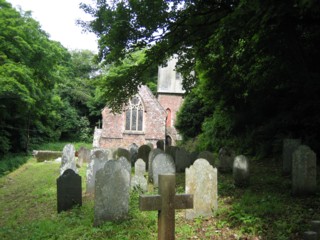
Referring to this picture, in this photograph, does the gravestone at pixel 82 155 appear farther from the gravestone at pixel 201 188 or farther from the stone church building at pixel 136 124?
the stone church building at pixel 136 124

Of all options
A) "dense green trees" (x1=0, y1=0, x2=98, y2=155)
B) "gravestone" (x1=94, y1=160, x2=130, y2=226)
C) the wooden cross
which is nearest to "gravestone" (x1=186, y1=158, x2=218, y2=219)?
"gravestone" (x1=94, y1=160, x2=130, y2=226)

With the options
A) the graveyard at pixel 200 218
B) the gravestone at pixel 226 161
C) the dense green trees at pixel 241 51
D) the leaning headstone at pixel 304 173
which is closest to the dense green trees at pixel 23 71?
the dense green trees at pixel 241 51

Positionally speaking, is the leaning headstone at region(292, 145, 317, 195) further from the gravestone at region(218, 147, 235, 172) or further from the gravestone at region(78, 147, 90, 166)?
the gravestone at region(78, 147, 90, 166)

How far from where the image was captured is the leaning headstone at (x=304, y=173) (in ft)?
21.8

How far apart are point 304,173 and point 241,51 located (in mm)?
5944

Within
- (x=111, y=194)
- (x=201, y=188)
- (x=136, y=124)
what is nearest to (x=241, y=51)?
(x=201, y=188)

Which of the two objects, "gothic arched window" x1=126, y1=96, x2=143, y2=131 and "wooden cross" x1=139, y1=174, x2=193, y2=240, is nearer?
"wooden cross" x1=139, y1=174, x2=193, y2=240

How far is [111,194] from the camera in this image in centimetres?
622

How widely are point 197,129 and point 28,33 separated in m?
12.3

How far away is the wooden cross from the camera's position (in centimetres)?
392

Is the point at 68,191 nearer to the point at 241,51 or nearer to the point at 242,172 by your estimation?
the point at 242,172

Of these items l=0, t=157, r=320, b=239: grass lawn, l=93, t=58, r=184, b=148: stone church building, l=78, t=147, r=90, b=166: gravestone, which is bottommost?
l=0, t=157, r=320, b=239: grass lawn

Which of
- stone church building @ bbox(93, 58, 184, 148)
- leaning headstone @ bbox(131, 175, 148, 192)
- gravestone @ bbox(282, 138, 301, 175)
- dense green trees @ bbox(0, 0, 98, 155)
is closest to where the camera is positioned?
leaning headstone @ bbox(131, 175, 148, 192)

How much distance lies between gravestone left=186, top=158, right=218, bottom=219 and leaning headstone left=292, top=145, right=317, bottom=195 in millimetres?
1830
